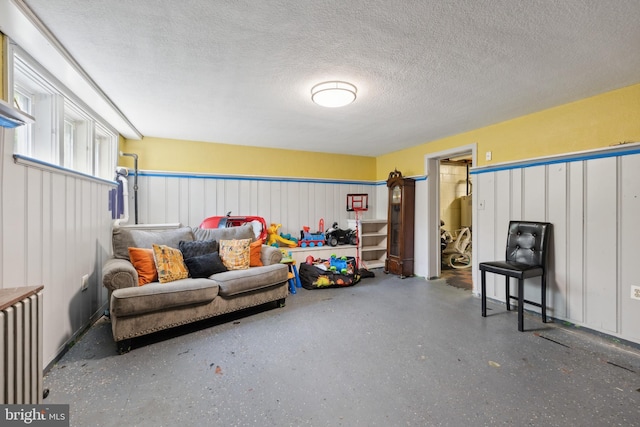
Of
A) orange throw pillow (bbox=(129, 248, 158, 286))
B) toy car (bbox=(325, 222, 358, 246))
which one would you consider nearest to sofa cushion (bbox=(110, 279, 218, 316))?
orange throw pillow (bbox=(129, 248, 158, 286))

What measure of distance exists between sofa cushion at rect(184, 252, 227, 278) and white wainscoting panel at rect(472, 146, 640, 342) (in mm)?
3358

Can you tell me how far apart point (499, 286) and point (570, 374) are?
156cm

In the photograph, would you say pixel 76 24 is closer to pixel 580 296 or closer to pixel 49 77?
pixel 49 77

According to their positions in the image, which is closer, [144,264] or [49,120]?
[49,120]

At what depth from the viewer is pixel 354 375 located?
1.92 m

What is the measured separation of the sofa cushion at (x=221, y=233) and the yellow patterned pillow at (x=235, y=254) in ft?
0.56

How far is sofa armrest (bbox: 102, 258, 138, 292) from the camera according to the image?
7.49 ft

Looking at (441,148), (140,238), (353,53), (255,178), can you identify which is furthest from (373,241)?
(353,53)

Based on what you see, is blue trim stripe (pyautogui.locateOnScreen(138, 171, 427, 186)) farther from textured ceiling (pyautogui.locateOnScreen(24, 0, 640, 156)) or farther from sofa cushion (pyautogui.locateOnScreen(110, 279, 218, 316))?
sofa cushion (pyautogui.locateOnScreen(110, 279, 218, 316))

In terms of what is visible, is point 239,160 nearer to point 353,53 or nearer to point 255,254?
point 255,254

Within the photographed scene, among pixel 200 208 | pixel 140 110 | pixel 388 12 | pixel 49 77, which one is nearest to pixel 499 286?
pixel 388 12

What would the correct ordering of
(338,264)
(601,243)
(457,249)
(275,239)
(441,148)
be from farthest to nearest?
1. (457,249)
2. (275,239)
3. (338,264)
4. (441,148)
5. (601,243)

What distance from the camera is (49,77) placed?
212cm

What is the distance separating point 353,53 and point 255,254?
243 centimetres
